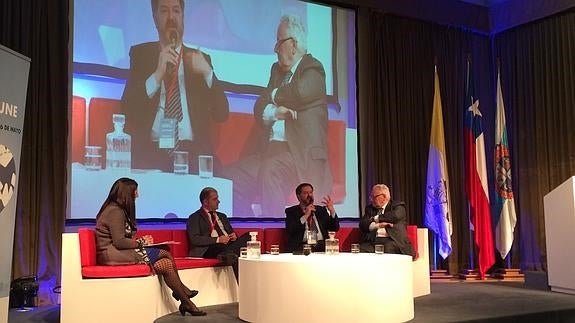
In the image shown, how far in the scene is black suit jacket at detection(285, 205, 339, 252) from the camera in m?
5.63

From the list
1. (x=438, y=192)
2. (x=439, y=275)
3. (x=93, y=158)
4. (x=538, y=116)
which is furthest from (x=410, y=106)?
(x=93, y=158)

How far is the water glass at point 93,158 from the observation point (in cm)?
572

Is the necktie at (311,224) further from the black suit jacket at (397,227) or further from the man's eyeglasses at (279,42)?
the man's eyeglasses at (279,42)

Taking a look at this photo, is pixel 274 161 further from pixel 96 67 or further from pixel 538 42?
pixel 538 42

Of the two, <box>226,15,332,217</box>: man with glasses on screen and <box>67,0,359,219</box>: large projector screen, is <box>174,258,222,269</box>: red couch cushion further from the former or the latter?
<box>226,15,332,217</box>: man with glasses on screen

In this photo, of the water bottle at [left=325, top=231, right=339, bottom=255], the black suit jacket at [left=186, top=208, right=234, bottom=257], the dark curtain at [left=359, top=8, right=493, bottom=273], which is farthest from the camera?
the dark curtain at [left=359, top=8, right=493, bottom=273]

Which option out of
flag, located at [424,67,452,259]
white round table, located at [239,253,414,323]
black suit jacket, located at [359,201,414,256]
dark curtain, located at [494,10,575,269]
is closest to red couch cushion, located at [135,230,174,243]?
white round table, located at [239,253,414,323]

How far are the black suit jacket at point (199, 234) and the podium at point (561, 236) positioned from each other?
10.3ft

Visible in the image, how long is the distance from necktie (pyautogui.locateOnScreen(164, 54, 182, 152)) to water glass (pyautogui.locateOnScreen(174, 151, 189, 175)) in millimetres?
79

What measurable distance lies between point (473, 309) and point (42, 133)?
401 centimetres

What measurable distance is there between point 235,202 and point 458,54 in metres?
3.88

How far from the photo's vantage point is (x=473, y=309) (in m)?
4.67

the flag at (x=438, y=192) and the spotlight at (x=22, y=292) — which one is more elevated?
the flag at (x=438, y=192)

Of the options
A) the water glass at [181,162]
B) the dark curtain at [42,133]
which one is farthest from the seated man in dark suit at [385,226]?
the dark curtain at [42,133]
